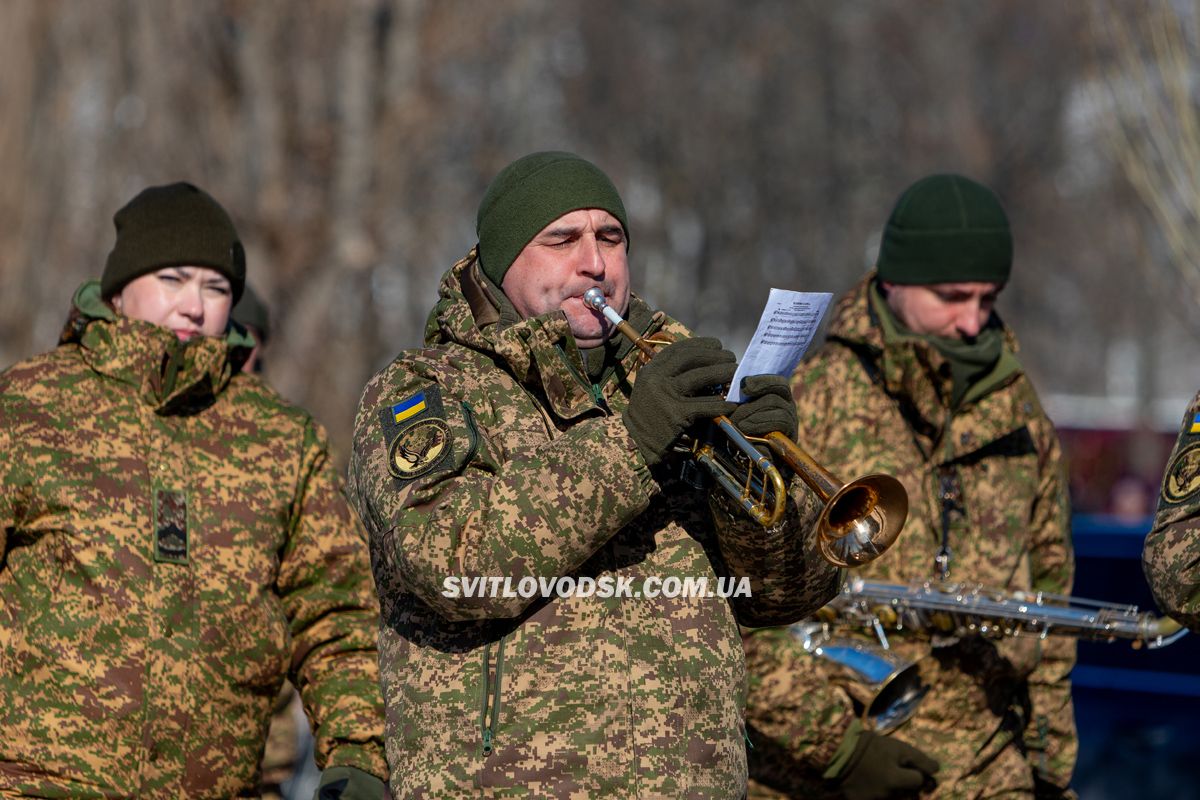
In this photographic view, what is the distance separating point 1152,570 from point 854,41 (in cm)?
2946

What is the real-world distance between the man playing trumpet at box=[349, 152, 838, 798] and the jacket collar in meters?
0.97

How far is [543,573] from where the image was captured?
140 inches

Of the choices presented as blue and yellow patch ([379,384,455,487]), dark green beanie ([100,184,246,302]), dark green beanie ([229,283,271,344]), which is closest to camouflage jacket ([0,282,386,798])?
dark green beanie ([100,184,246,302])

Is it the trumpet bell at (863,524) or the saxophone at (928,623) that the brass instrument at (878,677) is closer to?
the saxophone at (928,623)

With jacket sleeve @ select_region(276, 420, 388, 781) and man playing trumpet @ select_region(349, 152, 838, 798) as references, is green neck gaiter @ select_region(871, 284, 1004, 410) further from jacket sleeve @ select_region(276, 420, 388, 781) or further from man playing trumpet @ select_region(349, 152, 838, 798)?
jacket sleeve @ select_region(276, 420, 388, 781)

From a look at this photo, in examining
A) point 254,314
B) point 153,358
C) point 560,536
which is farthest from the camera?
point 254,314

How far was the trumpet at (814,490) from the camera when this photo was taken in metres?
3.64

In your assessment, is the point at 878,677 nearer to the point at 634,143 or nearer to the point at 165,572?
the point at 165,572

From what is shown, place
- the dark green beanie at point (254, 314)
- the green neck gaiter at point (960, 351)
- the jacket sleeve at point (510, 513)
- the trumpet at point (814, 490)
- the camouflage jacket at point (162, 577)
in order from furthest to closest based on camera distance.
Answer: the dark green beanie at point (254, 314) → the green neck gaiter at point (960, 351) → the camouflage jacket at point (162, 577) → the trumpet at point (814, 490) → the jacket sleeve at point (510, 513)

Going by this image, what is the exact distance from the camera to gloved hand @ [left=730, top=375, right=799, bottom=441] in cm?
365

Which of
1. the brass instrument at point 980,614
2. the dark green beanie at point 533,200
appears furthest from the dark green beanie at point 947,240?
the dark green beanie at point 533,200

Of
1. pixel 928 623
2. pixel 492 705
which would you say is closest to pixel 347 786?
pixel 492 705

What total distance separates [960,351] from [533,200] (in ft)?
6.15

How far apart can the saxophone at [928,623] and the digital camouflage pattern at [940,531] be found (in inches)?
2.1
